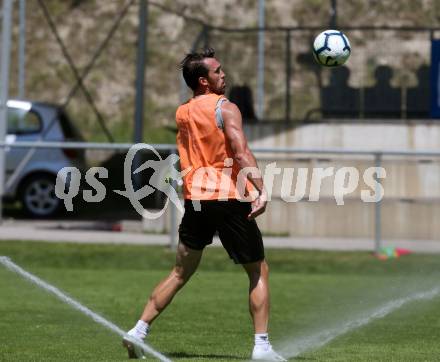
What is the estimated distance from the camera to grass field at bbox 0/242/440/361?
32.6ft

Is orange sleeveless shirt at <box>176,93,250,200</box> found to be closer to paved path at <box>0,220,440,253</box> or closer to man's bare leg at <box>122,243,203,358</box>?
man's bare leg at <box>122,243,203,358</box>

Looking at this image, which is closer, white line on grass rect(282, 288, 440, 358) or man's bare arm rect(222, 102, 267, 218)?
man's bare arm rect(222, 102, 267, 218)

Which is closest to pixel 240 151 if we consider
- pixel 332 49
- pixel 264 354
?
pixel 264 354

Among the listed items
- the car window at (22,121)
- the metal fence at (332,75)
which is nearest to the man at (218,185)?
the metal fence at (332,75)

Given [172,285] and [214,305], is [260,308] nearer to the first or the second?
[172,285]

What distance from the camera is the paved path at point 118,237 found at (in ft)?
59.8

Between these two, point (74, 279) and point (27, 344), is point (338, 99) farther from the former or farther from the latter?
point (27, 344)

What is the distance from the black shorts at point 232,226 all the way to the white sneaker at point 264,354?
1.99ft

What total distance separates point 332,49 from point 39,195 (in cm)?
1142

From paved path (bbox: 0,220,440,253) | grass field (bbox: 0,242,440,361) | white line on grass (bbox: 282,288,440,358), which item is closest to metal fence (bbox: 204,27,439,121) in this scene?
paved path (bbox: 0,220,440,253)

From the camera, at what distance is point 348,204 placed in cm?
1875

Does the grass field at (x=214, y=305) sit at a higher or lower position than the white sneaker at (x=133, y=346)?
lower

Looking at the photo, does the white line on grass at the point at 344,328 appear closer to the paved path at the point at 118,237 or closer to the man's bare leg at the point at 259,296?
the man's bare leg at the point at 259,296

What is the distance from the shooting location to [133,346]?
30.1 ft
